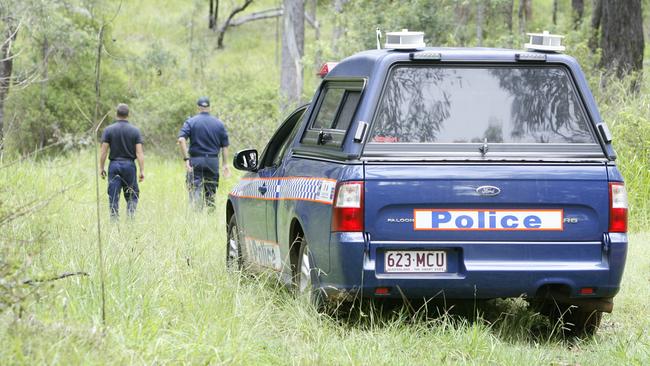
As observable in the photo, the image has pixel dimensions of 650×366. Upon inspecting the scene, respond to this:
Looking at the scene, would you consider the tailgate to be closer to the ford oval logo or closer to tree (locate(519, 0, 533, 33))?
the ford oval logo

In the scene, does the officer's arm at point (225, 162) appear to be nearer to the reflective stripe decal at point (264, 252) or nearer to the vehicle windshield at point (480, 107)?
the reflective stripe decal at point (264, 252)

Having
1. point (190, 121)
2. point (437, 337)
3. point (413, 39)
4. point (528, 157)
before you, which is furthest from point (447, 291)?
point (190, 121)

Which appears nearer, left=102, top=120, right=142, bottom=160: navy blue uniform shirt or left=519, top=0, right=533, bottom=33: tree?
left=102, top=120, right=142, bottom=160: navy blue uniform shirt

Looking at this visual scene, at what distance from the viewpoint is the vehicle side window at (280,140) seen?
365 inches

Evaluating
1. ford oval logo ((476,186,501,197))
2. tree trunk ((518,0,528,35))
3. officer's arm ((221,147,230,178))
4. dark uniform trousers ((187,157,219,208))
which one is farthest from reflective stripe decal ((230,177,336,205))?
tree trunk ((518,0,528,35))

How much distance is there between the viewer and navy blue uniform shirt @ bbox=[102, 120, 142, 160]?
14.7 metres

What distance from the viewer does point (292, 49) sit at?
3155 centimetres

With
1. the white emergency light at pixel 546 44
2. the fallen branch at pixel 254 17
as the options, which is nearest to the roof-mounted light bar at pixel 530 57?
the white emergency light at pixel 546 44

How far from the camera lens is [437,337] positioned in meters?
7.00

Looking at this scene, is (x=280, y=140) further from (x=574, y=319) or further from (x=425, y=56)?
(x=574, y=319)

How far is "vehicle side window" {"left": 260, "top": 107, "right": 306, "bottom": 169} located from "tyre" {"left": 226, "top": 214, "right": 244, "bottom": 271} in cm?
80

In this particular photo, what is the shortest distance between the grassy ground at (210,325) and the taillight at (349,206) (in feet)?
1.88

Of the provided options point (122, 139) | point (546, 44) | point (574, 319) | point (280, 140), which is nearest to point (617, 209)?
point (574, 319)

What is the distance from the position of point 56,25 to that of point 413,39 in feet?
80.2
